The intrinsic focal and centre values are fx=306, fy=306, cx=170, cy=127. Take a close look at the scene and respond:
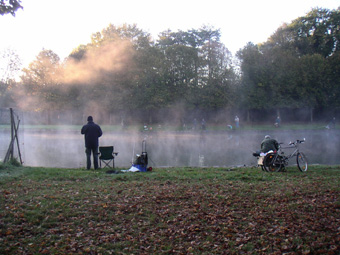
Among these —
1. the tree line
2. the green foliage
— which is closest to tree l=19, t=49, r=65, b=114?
the tree line

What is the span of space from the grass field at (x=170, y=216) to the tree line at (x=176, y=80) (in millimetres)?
35067

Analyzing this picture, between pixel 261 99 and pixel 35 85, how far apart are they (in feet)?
119

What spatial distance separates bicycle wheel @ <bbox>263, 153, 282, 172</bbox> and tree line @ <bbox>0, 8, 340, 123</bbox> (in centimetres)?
3328

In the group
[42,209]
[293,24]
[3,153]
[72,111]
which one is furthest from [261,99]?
[42,209]

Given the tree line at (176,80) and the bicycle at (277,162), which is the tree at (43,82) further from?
the bicycle at (277,162)

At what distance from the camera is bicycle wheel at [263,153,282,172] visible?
36.7 ft

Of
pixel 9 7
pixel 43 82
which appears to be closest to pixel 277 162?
pixel 9 7

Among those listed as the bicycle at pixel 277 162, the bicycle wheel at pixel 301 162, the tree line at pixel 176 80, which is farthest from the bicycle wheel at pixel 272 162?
the tree line at pixel 176 80

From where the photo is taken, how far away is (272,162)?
11180mm

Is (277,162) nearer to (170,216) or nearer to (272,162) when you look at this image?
(272,162)

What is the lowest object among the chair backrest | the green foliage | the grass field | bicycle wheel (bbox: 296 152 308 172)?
the grass field

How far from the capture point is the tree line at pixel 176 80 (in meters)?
43.2

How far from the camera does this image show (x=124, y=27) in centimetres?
4459

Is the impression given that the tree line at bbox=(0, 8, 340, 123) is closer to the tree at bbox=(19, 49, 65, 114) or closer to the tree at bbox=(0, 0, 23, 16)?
the tree at bbox=(19, 49, 65, 114)
